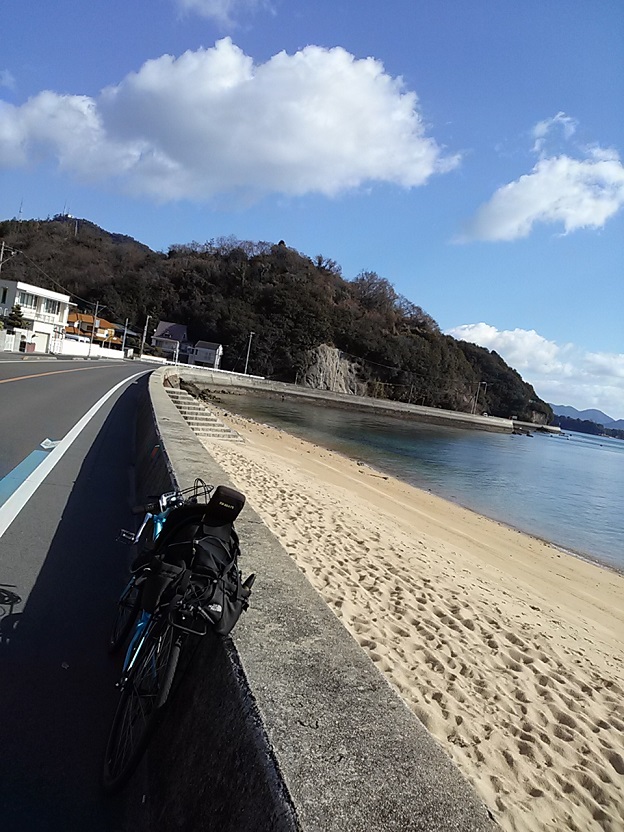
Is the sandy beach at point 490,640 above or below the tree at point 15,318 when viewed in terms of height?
below

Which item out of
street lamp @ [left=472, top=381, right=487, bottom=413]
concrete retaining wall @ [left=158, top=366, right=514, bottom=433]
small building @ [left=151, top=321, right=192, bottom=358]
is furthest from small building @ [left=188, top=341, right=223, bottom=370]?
street lamp @ [left=472, top=381, right=487, bottom=413]

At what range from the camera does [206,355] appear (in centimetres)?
10038

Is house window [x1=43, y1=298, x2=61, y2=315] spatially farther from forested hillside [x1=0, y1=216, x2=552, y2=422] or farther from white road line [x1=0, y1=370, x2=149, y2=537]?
white road line [x1=0, y1=370, x2=149, y2=537]

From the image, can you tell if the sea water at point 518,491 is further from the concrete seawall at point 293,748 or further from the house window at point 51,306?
the house window at point 51,306

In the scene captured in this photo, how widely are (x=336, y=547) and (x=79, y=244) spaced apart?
133836 millimetres

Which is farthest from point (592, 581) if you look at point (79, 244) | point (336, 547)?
point (79, 244)

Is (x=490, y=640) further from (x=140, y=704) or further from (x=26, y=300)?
(x=26, y=300)

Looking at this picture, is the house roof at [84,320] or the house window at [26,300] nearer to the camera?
the house window at [26,300]

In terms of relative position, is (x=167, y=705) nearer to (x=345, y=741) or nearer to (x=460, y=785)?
(x=345, y=741)

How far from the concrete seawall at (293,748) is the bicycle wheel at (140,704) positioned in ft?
0.52

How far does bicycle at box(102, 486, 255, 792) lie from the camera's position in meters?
2.49

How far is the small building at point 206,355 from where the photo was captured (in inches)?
3927

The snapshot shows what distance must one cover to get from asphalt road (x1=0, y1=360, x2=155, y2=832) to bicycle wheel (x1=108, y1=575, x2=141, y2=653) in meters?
0.10

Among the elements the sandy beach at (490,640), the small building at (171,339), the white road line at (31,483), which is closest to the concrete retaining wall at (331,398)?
the small building at (171,339)
